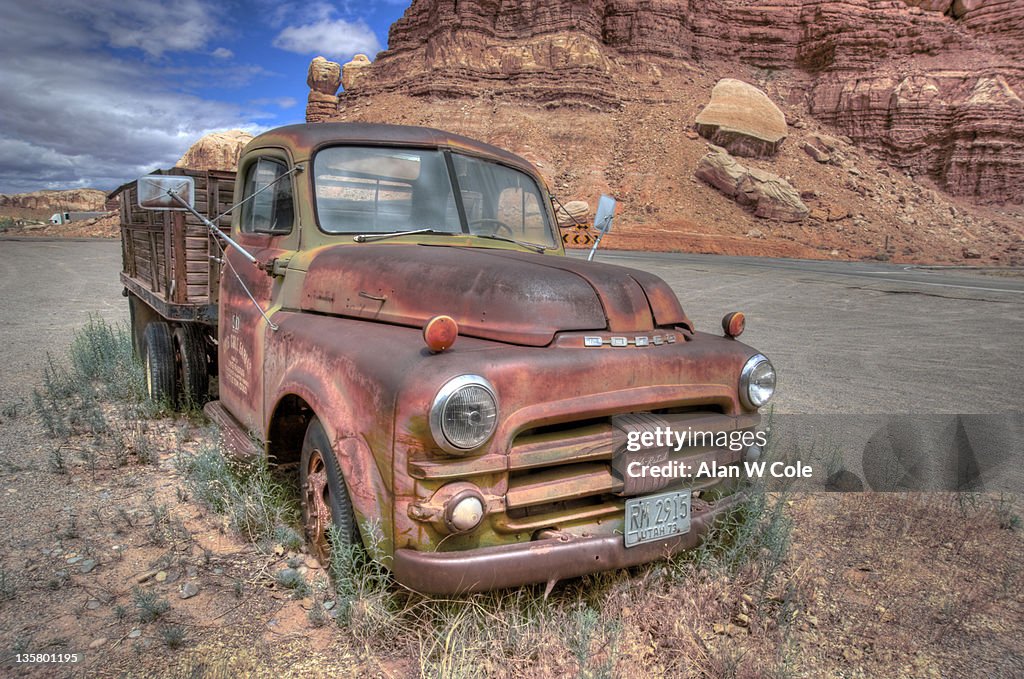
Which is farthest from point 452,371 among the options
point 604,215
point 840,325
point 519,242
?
point 840,325

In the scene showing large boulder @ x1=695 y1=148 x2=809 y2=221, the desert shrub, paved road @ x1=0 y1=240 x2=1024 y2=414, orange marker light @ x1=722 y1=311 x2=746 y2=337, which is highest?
large boulder @ x1=695 y1=148 x2=809 y2=221

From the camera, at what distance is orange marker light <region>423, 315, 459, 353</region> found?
7.64ft

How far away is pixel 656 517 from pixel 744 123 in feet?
126

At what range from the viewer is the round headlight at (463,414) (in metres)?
2.18

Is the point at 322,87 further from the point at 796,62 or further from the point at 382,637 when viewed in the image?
the point at 382,637

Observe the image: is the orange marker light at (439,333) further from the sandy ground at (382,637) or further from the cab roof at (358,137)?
the cab roof at (358,137)

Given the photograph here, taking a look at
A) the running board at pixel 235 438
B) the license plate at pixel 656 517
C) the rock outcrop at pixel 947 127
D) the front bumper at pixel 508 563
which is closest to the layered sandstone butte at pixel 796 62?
the rock outcrop at pixel 947 127

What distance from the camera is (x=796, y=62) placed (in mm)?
45906

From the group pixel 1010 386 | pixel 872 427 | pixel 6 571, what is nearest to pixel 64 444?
pixel 6 571

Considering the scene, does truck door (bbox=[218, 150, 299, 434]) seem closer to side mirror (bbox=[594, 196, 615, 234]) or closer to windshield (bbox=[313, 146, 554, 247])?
windshield (bbox=[313, 146, 554, 247])

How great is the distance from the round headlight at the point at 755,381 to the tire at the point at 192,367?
421cm

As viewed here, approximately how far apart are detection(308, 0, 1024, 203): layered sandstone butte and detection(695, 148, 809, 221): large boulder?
8.95m

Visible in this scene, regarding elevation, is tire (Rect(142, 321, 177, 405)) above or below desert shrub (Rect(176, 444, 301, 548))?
above

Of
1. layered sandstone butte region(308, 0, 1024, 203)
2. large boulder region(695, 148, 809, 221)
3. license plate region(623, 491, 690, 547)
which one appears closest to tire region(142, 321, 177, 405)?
license plate region(623, 491, 690, 547)
